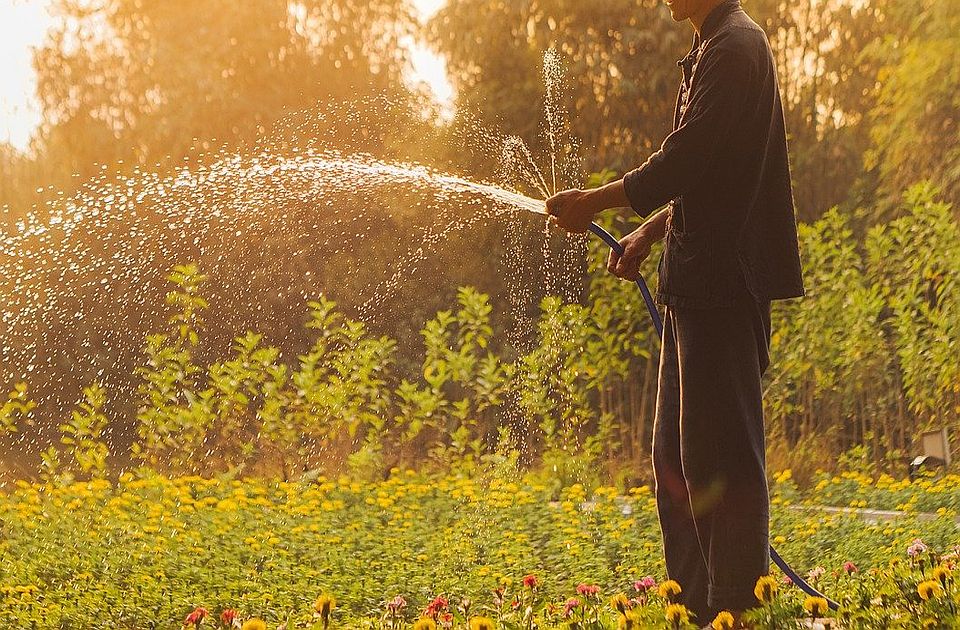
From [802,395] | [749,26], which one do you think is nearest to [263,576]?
[749,26]

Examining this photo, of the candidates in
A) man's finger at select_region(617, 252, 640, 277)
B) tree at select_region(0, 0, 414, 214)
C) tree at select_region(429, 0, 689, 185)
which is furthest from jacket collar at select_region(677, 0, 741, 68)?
tree at select_region(0, 0, 414, 214)

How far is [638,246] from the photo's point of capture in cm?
290

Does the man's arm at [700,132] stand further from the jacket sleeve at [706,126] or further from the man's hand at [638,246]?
the man's hand at [638,246]

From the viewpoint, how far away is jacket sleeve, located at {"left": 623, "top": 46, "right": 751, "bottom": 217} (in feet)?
8.08

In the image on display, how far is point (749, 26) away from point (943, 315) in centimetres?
426

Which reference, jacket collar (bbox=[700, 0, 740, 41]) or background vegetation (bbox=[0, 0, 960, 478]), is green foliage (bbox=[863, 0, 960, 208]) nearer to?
background vegetation (bbox=[0, 0, 960, 478])

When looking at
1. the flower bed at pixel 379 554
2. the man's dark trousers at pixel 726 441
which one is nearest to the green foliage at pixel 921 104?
the flower bed at pixel 379 554

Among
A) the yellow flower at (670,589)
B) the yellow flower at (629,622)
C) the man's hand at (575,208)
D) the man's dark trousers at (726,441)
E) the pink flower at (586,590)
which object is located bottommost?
the yellow flower at (629,622)

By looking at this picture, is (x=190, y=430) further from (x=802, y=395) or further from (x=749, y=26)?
(x=749, y=26)

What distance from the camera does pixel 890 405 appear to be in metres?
6.93

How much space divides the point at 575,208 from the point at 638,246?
0.96 feet

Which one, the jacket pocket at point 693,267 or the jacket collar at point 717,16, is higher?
the jacket collar at point 717,16

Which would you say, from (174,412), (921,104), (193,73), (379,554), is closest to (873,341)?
(921,104)

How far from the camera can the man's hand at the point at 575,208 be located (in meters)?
2.65
